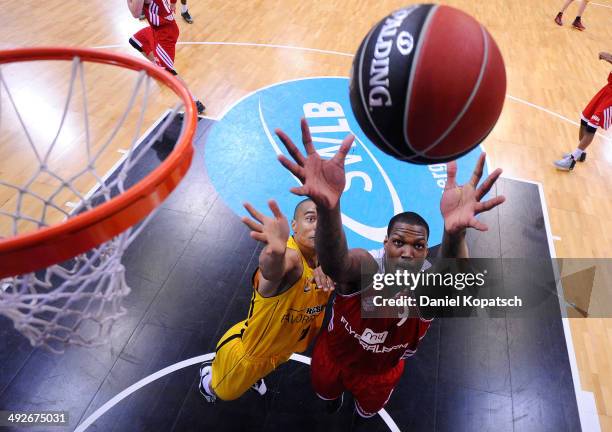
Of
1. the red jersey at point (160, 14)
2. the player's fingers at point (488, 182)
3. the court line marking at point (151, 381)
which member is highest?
the player's fingers at point (488, 182)

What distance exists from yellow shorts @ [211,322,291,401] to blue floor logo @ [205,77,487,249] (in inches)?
71.9

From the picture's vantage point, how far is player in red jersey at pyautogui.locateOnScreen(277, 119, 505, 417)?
171cm

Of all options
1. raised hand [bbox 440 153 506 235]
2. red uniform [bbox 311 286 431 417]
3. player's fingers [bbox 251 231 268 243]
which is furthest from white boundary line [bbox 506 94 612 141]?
player's fingers [bbox 251 231 268 243]

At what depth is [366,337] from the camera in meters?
2.45

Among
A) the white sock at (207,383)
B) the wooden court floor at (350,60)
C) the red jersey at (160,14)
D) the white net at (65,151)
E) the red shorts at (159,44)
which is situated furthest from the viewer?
the red shorts at (159,44)

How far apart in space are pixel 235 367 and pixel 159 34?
4306mm

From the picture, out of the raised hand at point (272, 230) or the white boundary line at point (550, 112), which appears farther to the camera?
the white boundary line at point (550, 112)

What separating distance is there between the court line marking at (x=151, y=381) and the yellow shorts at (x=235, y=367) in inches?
22.5

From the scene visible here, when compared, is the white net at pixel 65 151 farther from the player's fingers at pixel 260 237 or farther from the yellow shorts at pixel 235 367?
the player's fingers at pixel 260 237

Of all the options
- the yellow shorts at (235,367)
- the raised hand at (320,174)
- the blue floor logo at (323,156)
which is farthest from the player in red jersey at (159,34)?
the raised hand at (320,174)

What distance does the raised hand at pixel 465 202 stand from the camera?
1792 mm

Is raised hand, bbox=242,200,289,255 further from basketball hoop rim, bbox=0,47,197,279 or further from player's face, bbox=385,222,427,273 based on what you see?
player's face, bbox=385,222,427,273

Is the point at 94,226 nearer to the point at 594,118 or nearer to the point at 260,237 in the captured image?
the point at 260,237

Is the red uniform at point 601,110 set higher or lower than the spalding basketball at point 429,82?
lower
